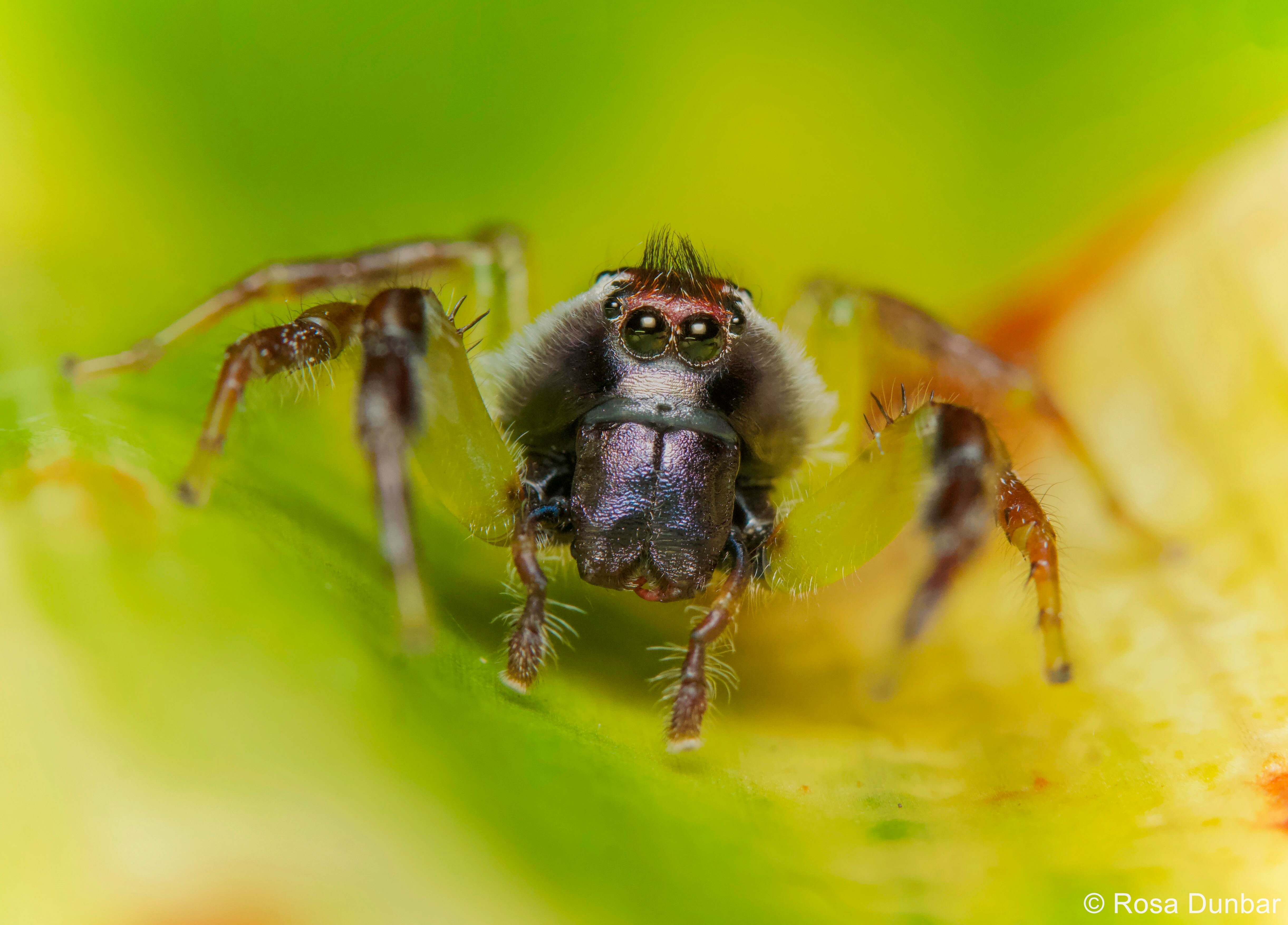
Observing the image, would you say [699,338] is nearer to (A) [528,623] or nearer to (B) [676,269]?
(B) [676,269]

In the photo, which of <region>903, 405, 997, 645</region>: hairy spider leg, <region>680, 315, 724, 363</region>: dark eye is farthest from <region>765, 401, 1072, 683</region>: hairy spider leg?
<region>680, 315, 724, 363</region>: dark eye

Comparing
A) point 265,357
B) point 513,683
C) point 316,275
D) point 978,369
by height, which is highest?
point 978,369

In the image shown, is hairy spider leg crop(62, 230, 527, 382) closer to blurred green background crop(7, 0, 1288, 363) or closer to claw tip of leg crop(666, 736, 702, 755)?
blurred green background crop(7, 0, 1288, 363)

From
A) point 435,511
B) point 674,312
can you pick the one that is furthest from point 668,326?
point 435,511

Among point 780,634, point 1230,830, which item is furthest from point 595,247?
point 1230,830

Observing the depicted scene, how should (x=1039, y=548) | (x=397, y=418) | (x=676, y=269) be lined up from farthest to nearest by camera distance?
(x=676, y=269) < (x=1039, y=548) < (x=397, y=418)

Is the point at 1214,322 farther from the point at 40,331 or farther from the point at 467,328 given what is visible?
the point at 40,331
